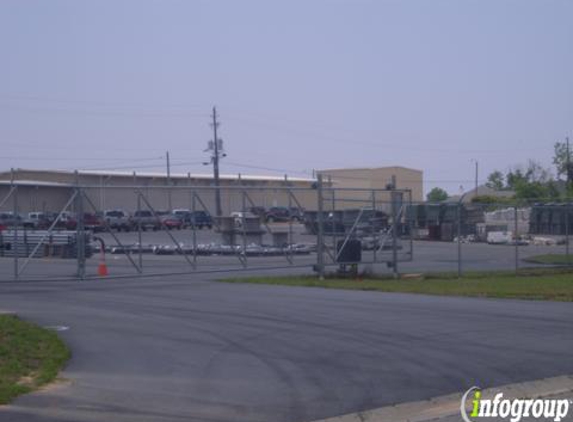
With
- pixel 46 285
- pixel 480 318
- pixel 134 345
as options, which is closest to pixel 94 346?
pixel 134 345

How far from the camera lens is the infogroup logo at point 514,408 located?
9.05 meters

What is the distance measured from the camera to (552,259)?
1331 inches

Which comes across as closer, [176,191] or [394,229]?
[394,229]

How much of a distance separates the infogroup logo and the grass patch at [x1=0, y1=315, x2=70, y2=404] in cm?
466

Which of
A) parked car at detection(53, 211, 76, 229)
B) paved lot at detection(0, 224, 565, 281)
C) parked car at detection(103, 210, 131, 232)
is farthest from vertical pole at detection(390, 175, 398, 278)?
parked car at detection(103, 210, 131, 232)

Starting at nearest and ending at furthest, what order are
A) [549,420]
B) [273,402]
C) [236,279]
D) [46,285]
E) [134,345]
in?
[549,420] < [273,402] < [134,345] < [46,285] < [236,279]

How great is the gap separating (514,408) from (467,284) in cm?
1565

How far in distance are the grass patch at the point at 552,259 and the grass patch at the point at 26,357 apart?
22.5 m

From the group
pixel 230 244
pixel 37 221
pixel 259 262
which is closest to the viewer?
pixel 230 244

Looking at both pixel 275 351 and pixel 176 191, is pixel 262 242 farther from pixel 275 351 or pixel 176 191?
pixel 275 351

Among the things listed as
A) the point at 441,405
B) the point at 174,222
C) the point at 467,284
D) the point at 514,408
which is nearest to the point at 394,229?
the point at 467,284

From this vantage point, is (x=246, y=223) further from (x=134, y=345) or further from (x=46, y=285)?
(x=134, y=345)

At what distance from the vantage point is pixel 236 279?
25.0 meters

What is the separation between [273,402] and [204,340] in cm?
413
